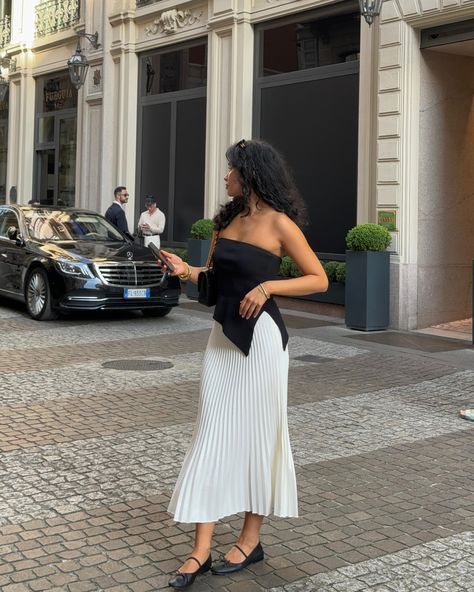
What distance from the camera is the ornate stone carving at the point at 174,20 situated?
17188mm

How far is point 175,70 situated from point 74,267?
771 centimetres

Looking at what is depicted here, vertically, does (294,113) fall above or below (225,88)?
below

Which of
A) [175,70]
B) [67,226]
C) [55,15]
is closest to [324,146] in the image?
[67,226]

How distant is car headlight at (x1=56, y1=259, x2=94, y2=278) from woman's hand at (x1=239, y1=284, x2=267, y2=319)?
332 inches

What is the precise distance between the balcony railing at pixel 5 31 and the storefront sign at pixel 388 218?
1737 cm

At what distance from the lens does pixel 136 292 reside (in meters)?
12.0

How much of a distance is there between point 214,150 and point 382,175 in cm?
501

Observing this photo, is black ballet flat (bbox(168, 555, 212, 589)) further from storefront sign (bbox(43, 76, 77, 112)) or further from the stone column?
storefront sign (bbox(43, 76, 77, 112))

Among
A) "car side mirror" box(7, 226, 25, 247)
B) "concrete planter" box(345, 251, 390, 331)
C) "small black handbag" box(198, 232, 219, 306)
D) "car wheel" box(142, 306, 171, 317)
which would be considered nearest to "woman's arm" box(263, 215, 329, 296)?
"small black handbag" box(198, 232, 219, 306)

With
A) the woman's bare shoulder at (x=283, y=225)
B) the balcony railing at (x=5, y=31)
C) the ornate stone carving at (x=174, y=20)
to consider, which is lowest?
the woman's bare shoulder at (x=283, y=225)

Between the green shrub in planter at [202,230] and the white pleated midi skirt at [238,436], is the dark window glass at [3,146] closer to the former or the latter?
the green shrub in planter at [202,230]

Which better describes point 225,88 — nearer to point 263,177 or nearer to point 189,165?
point 189,165

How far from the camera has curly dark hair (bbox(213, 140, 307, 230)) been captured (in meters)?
3.66

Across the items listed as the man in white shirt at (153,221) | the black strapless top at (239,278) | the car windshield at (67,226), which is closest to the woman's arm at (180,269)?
the black strapless top at (239,278)
